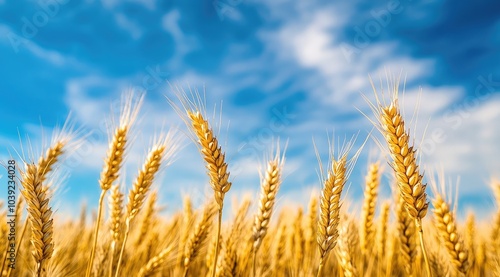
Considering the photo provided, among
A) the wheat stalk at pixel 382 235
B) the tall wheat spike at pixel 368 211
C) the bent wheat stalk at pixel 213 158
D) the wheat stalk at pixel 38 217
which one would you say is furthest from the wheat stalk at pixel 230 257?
the wheat stalk at pixel 382 235

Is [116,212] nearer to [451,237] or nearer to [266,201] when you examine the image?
[266,201]

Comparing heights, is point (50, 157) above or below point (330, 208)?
above

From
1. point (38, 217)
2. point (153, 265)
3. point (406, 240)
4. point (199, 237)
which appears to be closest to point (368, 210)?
point (406, 240)

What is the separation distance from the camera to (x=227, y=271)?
3.08 meters

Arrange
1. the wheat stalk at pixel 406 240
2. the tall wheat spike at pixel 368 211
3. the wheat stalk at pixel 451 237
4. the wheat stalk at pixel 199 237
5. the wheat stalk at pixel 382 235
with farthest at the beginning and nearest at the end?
the wheat stalk at pixel 382 235, the tall wheat spike at pixel 368 211, the wheat stalk at pixel 406 240, the wheat stalk at pixel 199 237, the wheat stalk at pixel 451 237

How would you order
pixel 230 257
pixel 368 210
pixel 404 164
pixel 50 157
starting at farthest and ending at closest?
pixel 368 210 < pixel 50 157 < pixel 230 257 < pixel 404 164

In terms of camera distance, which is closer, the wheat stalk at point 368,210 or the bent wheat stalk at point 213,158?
the bent wheat stalk at point 213,158

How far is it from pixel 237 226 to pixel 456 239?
1.61m

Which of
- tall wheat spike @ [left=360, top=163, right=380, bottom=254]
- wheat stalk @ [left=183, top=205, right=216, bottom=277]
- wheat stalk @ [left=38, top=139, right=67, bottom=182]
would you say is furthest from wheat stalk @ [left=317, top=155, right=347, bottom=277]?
wheat stalk @ [left=38, top=139, right=67, bottom=182]

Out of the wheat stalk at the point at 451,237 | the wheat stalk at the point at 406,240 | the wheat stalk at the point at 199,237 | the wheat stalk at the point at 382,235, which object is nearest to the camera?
the wheat stalk at the point at 451,237

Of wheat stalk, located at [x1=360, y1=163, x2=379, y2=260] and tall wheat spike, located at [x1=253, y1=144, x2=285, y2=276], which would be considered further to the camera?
wheat stalk, located at [x1=360, y1=163, x2=379, y2=260]

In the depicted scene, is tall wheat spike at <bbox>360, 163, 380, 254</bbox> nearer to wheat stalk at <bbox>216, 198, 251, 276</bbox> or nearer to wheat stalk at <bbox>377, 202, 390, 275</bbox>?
wheat stalk at <bbox>377, 202, 390, 275</bbox>

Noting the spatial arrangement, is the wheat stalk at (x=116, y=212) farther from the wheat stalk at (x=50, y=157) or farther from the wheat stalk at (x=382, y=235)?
the wheat stalk at (x=382, y=235)

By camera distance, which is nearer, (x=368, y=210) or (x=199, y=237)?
(x=199, y=237)
